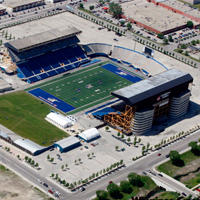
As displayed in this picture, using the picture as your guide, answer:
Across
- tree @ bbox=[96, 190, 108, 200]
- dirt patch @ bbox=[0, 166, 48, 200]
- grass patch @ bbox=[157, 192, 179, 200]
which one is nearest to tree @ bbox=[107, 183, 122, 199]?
tree @ bbox=[96, 190, 108, 200]

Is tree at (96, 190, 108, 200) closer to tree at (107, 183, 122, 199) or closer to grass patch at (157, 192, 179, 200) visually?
tree at (107, 183, 122, 199)

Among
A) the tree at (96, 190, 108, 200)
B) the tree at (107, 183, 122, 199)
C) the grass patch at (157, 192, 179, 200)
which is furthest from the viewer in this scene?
the grass patch at (157, 192, 179, 200)

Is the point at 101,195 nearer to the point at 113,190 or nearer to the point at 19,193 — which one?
the point at 113,190

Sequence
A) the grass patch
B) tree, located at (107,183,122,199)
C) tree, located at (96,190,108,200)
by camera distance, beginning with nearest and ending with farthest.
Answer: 1. tree, located at (96,190,108,200)
2. tree, located at (107,183,122,199)
3. the grass patch

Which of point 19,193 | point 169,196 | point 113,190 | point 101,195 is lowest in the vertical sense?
point 19,193

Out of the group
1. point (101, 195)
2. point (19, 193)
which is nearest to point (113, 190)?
point (101, 195)

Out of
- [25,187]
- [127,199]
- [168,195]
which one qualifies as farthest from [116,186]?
[25,187]

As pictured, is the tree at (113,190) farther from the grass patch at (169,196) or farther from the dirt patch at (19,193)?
the dirt patch at (19,193)

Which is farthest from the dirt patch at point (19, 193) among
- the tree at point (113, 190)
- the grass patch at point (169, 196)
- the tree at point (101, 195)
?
the grass patch at point (169, 196)
